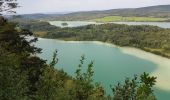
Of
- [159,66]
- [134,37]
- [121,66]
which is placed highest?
[121,66]

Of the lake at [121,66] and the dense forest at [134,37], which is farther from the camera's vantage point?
the dense forest at [134,37]

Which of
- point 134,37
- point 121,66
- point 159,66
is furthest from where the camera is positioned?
point 134,37

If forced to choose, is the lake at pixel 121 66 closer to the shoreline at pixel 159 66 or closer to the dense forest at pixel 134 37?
the shoreline at pixel 159 66

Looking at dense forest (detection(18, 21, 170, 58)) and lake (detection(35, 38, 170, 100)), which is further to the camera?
dense forest (detection(18, 21, 170, 58))

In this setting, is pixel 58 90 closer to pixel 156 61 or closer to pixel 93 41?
pixel 156 61

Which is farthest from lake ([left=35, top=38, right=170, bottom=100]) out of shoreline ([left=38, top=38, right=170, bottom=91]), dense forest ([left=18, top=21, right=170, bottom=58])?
dense forest ([left=18, top=21, right=170, bottom=58])

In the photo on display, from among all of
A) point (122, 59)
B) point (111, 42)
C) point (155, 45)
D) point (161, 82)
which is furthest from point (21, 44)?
point (111, 42)

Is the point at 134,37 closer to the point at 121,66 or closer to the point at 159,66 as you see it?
the point at 159,66

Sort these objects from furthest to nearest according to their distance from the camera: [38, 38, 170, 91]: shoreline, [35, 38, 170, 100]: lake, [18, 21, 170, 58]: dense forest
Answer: [18, 21, 170, 58]: dense forest → [38, 38, 170, 91]: shoreline → [35, 38, 170, 100]: lake

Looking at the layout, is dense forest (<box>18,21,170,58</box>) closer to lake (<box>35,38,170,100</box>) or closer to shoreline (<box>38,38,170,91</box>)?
shoreline (<box>38,38,170,91</box>)

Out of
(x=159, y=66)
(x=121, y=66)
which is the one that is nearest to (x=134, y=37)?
(x=159, y=66)

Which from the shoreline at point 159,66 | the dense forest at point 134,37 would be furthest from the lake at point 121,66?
the dense forest at point 134,37
